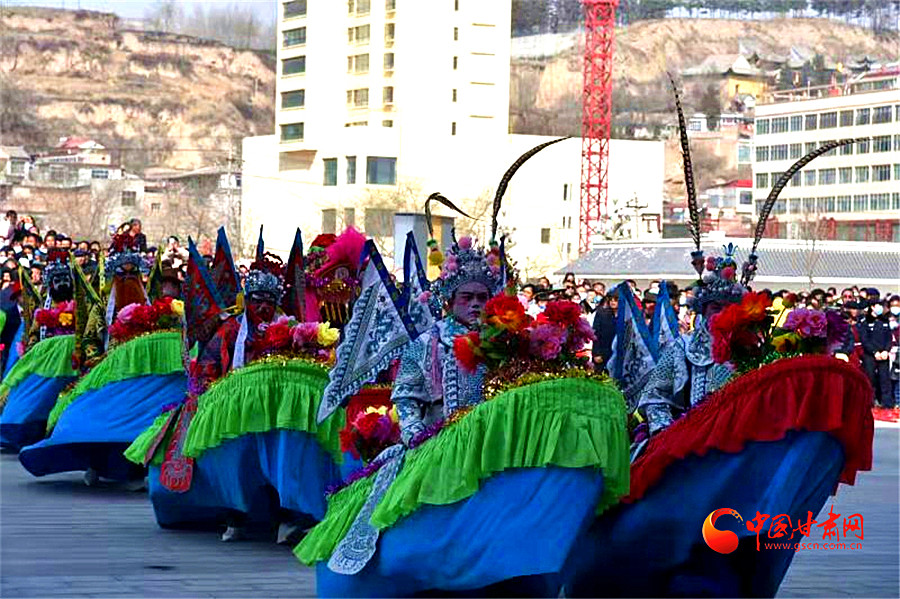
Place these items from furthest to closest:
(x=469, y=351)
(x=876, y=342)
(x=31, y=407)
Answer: (x=876, y=342) → (x=31, y=407) → (x=469, y=351)

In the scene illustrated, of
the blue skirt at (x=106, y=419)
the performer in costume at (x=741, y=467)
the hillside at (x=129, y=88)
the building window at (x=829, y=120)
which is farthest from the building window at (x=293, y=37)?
the performer in costume at (x=741, y=467)

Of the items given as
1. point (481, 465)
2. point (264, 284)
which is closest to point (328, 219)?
point (264, 284)

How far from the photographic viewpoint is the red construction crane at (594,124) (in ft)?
275

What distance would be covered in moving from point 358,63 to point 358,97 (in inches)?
67.4

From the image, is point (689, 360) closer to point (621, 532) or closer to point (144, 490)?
point (621, 532)

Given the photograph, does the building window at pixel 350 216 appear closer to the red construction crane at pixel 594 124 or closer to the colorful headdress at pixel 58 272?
the red construction crane at pixel 594 124

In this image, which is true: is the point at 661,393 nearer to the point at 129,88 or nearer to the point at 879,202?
the point at 879,202

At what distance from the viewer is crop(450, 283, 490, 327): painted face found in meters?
8.70

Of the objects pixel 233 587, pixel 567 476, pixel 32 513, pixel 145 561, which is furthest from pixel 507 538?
pixel 32 513

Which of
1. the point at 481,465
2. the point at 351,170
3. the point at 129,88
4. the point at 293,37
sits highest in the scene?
the point at 129,88

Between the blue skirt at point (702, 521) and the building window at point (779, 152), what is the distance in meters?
112

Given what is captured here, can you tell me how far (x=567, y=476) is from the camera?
7.87 metres

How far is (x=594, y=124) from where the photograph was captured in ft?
283

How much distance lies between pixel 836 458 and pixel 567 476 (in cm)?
149
